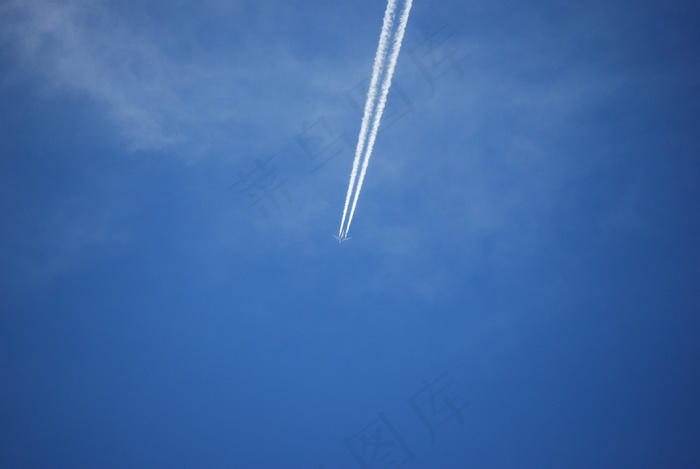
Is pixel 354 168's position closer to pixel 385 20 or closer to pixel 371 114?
pixel 371 114

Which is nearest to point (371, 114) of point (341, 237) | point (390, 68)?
point (390, 68)

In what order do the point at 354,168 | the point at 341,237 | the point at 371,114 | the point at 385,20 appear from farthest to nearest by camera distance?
the point at 341,237, the point at 354,168, the point at 371,114, the point at 385,20

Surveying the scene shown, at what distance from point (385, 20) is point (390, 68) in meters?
1.96

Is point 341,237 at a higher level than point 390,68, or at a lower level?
higher

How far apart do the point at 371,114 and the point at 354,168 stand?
2.85 meters

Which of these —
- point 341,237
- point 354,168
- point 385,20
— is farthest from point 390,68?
point 341,237

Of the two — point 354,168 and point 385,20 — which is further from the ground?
point 385,20

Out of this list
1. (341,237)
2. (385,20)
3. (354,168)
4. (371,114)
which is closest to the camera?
(385,20)

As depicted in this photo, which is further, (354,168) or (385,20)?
(354,168)

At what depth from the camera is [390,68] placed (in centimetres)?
1950

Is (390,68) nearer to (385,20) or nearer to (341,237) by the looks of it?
(385,20)

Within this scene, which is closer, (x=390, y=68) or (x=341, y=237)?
(x=390, y=68)

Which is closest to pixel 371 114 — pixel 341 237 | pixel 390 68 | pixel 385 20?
pixel 390 68

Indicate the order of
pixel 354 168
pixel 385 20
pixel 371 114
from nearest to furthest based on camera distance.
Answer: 1. pixel 385 20
2. pixel 371 114
3. pixel 354 168
